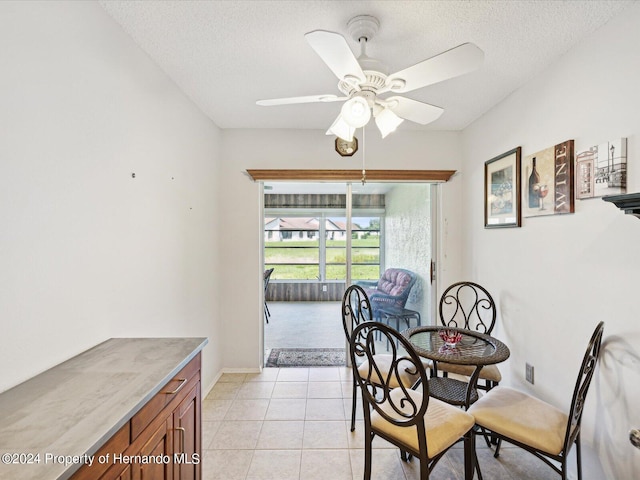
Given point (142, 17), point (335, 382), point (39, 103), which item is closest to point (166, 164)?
point (142, 17)

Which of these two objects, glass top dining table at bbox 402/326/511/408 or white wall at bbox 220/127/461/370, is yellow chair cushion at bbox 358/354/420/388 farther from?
white wall at bbox 220/127/461/370

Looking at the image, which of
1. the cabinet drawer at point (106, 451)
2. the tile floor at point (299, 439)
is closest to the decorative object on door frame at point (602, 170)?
the tile floor at point (299, 439)

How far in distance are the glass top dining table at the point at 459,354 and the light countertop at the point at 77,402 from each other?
1.43 metres

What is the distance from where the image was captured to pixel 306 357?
375 centimetres

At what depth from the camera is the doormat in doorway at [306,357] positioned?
357 cm

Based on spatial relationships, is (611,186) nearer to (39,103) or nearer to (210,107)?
(39,103)

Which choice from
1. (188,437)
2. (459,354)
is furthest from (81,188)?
(459,354)

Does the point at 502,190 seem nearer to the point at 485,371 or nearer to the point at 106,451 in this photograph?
the point at 485,371

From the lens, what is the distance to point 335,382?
3125 mm

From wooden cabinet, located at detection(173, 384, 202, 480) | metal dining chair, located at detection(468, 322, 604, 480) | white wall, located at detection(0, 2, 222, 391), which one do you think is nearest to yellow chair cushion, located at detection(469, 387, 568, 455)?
metal dining chair, located at detection(468, 322, 604, 480)

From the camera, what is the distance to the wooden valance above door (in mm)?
3307

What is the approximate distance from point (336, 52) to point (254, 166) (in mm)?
2219

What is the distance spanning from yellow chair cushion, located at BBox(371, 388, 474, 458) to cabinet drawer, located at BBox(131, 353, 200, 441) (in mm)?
1010

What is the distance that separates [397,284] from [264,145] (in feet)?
7.03
